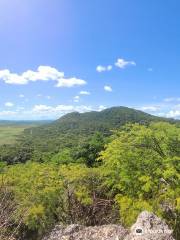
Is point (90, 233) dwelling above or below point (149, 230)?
below

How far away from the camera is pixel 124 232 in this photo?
13125 millimetres

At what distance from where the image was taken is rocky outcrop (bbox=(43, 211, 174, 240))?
1184 centimetres

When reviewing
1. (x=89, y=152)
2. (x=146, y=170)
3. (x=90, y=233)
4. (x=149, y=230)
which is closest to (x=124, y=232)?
(x=149, y=230)

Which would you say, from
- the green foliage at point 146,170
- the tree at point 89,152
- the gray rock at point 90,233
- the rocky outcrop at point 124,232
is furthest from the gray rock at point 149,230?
the tree at point 89,152

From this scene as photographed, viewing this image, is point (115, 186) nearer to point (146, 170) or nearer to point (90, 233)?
point (146, 170)

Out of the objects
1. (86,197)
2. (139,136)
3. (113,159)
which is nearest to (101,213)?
(86,197)

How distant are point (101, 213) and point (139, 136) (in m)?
6.11

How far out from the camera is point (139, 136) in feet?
84.2

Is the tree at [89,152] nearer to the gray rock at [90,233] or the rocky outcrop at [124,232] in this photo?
the gray rock at [90,233]

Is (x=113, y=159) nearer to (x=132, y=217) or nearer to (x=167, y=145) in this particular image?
(x=167, y=145)

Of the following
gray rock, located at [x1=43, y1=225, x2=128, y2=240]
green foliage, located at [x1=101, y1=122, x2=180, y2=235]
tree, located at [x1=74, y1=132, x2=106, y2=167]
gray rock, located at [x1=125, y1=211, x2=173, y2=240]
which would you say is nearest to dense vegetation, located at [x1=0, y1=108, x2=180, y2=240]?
green foliage, located at [x1=101, y1=122, x2=180, y2=235]

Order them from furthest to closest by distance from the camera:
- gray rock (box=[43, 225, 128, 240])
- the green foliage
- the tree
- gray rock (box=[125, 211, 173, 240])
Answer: the tree < the green foliage < gray rock (box=[43, 225, 128, 240]) < gray rock (box=[125, 211, 173, 240])

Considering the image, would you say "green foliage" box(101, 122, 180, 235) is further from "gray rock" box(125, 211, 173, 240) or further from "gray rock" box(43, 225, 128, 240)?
"gray rock" box(125, 211, 173, 240)

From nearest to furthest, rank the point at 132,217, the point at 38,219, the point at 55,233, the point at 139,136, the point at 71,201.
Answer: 1. the point at 55,233
2. the point at 132,217
3. the point at 38,219
4. the point at 71,201
5. the point at 139,136
